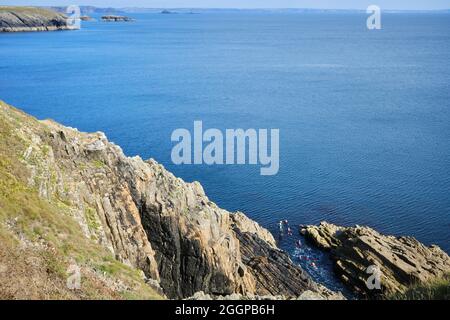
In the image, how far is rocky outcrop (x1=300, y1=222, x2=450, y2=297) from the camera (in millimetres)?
47531

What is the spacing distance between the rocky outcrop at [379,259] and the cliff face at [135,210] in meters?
6.10

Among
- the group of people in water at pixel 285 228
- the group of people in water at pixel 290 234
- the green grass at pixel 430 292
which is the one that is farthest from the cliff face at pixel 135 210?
the green grass at pixel 430 292

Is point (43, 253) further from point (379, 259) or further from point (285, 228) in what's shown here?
point (285, 228)

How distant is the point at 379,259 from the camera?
5028cm

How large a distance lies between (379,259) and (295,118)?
60806 millimetres

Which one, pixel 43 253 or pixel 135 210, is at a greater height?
pixel 135 210

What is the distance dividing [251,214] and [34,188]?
141 ft

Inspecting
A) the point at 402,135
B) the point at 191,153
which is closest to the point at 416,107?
the point at 402,135

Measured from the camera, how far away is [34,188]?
2512cm

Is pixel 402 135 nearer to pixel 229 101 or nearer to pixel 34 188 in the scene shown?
pixel 229 101
